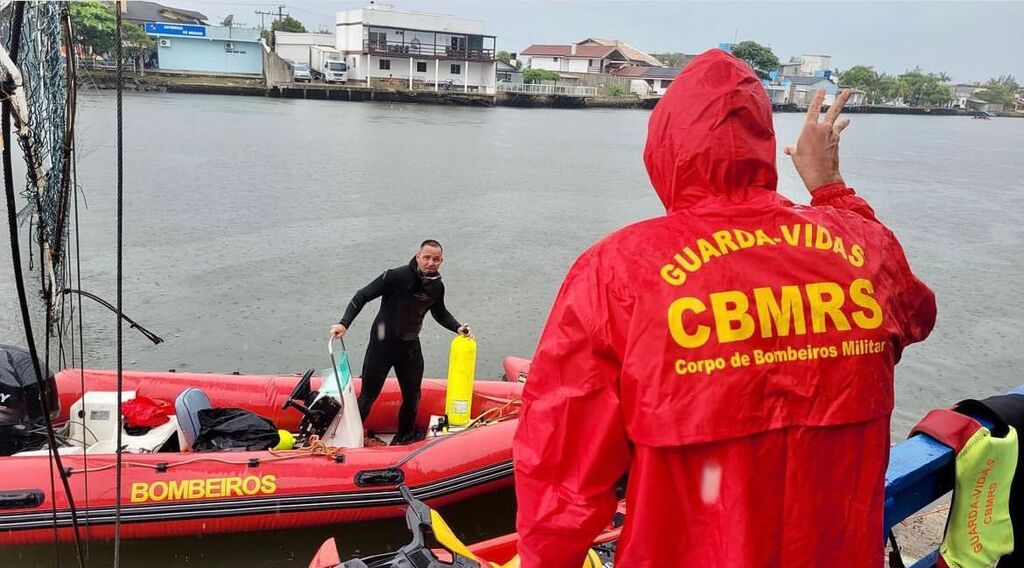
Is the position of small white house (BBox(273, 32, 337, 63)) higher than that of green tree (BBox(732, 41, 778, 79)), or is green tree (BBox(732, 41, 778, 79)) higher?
green tree (BBox(732, 41, 778, 79))

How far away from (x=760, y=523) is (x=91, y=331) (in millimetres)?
9243

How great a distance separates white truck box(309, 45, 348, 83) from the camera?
156 ft

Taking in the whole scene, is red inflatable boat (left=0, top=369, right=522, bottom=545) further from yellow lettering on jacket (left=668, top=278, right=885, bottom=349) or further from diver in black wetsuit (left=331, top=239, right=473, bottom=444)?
yellow lettering on jacket (left=668, top=278, right=885, bottom=349)

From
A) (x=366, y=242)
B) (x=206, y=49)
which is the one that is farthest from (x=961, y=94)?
(x=366, y=242)

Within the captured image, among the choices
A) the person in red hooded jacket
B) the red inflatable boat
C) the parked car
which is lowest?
the red inflatable boat

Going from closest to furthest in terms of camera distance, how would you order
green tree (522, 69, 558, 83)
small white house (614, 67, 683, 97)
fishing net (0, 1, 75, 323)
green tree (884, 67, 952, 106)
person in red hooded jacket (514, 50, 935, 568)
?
person in red hooded jacket (514, 50, 935, 568)
fishing net (0, 1, 75, 323)
green tree (522, 69, 558, 83)
small white house (614, 67, 683, 97)
green tree (884, 67, 952, 106)

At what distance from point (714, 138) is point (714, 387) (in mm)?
395

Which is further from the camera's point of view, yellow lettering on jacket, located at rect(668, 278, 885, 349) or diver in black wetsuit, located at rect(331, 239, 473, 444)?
diver in black wetsuit, located at rect(331, 239, 473, 444)

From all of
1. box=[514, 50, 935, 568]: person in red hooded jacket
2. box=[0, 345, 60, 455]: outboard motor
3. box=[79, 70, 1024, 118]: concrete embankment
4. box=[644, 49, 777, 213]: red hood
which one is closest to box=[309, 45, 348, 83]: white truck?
box=[79, 70, 1024, 118]: concrete embankment

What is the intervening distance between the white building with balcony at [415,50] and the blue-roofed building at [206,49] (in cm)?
577

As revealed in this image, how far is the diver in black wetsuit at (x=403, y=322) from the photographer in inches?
209

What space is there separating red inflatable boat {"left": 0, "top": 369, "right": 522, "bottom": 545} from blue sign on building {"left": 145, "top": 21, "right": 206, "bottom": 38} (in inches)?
1888

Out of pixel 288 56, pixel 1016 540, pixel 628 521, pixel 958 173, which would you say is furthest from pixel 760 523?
pixel 288 56

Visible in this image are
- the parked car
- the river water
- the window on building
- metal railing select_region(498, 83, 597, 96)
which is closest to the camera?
the river water
